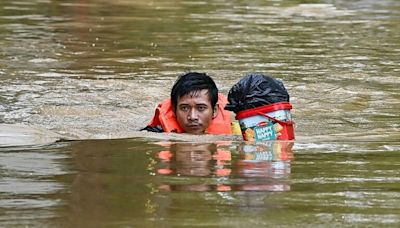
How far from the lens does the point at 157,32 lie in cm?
1634

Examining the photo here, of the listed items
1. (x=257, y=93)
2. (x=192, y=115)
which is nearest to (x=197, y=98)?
(x=192, y=115)

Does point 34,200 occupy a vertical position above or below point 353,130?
above

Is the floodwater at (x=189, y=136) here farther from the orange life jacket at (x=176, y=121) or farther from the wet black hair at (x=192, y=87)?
the wet black hair at (x=192, y=87)

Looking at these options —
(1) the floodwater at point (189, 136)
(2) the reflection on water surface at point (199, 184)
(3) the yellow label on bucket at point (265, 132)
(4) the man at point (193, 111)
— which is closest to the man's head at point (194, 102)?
(4) the man at point (193, 111)

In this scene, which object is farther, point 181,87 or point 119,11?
point 119,11

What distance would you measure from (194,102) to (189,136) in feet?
Result: 1.60

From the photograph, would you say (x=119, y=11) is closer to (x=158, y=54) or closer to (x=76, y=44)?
(x=76, y=44)

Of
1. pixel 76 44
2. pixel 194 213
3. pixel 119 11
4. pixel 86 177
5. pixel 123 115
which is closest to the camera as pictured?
pixel 194 213

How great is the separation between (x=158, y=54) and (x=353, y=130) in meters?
5.59

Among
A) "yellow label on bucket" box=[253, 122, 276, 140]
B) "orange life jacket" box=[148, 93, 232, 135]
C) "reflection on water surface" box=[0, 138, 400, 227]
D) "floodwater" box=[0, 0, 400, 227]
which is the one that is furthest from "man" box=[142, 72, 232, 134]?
"reflection on water surface" box=[0, 138, 400, 227]

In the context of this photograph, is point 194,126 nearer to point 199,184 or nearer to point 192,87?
point 192,87

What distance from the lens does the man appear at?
303 inches

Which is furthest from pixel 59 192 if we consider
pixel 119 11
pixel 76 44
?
pixel 119 11

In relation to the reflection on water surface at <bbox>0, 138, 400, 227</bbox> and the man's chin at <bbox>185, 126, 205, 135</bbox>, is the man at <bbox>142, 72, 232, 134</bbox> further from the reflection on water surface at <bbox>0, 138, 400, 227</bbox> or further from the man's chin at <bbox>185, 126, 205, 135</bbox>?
the reflection on water surface at <bbox>0, 138, 400, 227</bbox>
